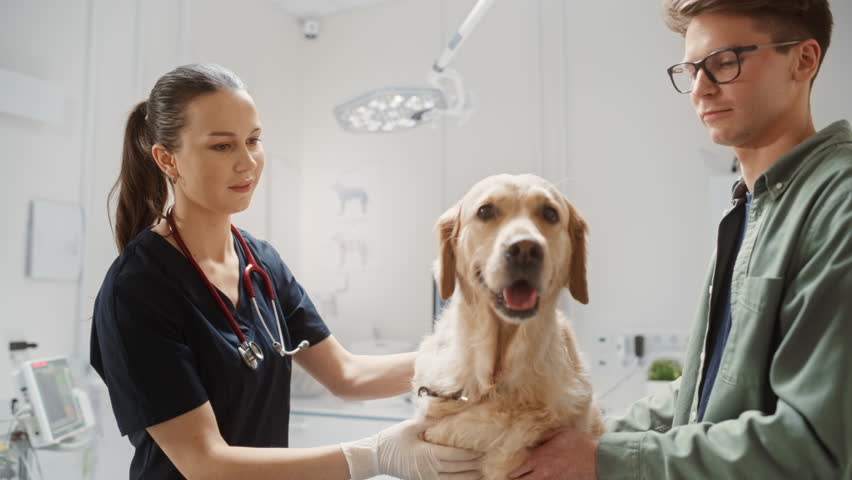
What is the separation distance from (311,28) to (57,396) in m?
3.01

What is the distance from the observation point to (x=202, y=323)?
51.7 inches

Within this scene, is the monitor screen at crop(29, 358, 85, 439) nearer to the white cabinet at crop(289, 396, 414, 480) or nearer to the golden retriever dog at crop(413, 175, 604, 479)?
the white cabinet at crop(289, 396, 414, 480)

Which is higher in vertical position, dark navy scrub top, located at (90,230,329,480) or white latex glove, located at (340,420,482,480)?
dark navy scrub top, located at (90,230,329,480)

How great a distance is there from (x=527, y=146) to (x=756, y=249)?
259 cm

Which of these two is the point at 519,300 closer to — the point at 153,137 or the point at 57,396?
the point at 153,137

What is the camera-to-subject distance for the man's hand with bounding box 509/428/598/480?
105cm

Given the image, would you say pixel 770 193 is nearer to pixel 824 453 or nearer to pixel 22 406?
pixel 824 453

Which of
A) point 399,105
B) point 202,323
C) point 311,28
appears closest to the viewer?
point 202,323

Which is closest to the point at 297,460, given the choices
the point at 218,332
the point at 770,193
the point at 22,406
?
the point at 218,332

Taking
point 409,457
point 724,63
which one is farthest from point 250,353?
point 724,63

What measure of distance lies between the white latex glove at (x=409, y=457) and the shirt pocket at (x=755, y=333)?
50 centimetres

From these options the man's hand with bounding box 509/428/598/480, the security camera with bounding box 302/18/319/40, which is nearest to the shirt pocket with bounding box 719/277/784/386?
the man's hand with bounding box 509/428/598/480

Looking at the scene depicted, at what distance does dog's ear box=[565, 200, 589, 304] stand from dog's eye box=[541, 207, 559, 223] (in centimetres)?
8

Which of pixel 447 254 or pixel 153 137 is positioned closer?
pixel 447 254
